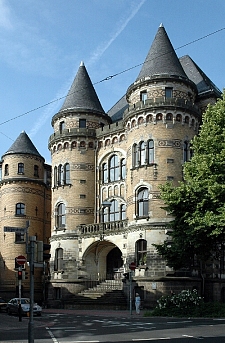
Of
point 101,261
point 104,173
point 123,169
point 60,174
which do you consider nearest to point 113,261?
point 101,261

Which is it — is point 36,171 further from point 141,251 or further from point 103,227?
point 141,251

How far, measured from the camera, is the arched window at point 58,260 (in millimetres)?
44375

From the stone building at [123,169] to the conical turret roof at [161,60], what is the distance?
3.2 inches

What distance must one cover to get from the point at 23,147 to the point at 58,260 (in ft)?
50.6

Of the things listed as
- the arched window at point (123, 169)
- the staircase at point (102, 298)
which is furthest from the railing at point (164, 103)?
the staircase at point (102, 298)

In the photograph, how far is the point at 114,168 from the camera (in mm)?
44844

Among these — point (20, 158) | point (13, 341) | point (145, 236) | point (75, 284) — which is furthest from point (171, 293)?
point (20, 158)

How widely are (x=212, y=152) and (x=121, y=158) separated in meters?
16.1

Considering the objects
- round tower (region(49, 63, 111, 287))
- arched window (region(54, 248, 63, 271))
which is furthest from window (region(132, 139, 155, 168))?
arched window (region(54, 248, 63, 271))

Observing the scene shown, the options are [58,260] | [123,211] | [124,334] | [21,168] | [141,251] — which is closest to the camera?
[124,334]

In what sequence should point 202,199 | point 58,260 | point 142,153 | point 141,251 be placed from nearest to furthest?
point 202,199 < point 141,251 < point 142,153 < point 58,260

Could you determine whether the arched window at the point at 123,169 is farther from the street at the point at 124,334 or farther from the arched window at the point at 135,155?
the street at the point at 124,334

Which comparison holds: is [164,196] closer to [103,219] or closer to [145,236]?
[145,236]

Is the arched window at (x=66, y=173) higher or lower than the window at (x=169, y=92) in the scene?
lower
